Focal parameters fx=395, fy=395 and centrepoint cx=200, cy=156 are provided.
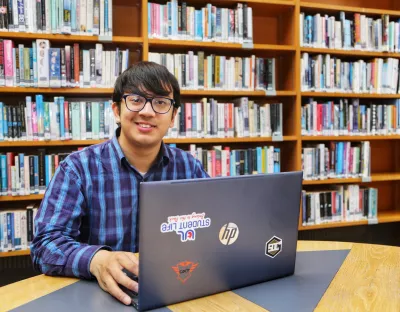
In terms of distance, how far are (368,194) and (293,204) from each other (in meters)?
2.46

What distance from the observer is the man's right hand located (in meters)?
0.84

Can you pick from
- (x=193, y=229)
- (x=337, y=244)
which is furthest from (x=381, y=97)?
(x=193, y=229)

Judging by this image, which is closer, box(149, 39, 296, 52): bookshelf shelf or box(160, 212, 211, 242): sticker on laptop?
box(160, 212, 211, 242): sticker on laptop

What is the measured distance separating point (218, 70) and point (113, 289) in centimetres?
208

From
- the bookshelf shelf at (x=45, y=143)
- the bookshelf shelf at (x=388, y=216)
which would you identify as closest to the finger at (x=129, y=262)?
the bookshelf shelf at (x=45, y=143)

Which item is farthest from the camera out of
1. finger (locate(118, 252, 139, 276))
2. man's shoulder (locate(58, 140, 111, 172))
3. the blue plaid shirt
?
man's shoulder (locate(58, 140, 111, 172))

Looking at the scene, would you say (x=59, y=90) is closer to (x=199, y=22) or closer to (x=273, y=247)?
(x=199, y=22)

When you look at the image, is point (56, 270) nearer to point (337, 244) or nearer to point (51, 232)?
point (51, 232)

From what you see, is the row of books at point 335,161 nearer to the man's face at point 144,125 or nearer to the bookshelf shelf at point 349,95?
the bookshelf shelf at point 349,95

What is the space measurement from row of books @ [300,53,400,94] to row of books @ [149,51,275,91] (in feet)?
1.00

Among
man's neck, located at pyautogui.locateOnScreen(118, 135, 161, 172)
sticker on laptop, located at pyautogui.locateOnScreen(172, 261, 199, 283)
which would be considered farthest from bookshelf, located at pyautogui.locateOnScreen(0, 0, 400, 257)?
sticker on laptop, located at pyautogui.locateOnScreen(172, 261, 199, 283)

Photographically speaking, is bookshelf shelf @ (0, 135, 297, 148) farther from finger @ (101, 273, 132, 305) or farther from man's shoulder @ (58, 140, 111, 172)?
finger @ (101, 273, 132, 305)

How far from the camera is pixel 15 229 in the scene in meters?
2.38

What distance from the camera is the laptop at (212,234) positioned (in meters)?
0.75
